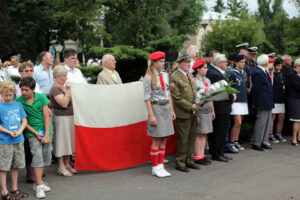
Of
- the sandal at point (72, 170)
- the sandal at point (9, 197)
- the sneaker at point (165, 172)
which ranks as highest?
the sandal at point (9, 197)

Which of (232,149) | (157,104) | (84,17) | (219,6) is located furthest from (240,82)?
(219,6)

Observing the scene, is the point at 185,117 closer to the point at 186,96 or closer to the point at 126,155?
the point at 186,96

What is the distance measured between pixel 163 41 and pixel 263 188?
515cm

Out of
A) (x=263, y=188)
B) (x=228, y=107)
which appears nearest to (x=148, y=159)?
(x=228, y=107)

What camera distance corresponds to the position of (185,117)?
6.62m

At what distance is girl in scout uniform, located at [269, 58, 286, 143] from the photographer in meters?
9.24

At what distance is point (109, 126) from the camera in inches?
263

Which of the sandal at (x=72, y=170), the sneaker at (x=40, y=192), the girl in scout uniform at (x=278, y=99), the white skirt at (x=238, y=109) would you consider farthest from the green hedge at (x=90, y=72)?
the girl in scout uniform at (x=278, y=99)

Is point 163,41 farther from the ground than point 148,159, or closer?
farther from the ground

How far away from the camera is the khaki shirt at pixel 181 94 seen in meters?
6.56

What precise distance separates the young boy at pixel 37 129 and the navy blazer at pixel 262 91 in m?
4.79

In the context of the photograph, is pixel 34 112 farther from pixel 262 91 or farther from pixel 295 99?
pixel 295 99

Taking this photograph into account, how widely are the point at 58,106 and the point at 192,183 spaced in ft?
8.50

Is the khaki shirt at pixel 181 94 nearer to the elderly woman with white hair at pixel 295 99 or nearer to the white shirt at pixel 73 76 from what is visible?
the white shirt at pixel 73 76
